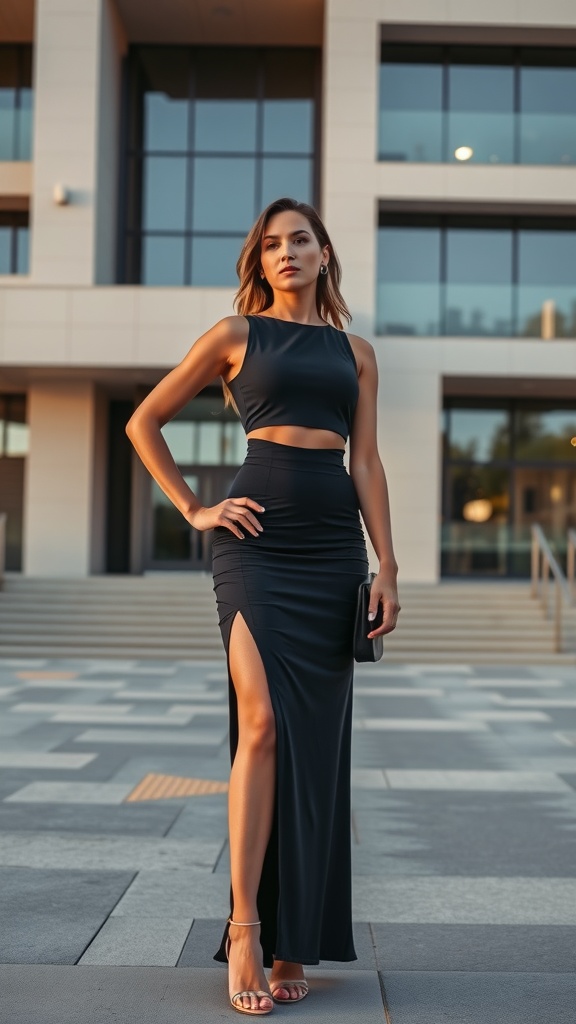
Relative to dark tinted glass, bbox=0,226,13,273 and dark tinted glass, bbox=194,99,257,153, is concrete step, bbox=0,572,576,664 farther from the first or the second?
dark tinted glass, bbox=194,99,257,153

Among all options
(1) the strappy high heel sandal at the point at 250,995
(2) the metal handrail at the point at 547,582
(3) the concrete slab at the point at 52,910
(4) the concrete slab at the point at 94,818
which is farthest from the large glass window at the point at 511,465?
(1) the strappy high heel sandal at the point at 250,995

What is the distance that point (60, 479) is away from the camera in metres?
19.9

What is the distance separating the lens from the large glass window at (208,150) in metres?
21.4

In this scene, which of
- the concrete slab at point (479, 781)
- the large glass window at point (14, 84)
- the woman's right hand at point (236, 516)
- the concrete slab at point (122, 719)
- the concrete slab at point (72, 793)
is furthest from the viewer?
the large glass window at point (14, 84)

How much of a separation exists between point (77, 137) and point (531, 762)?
51.8 ft

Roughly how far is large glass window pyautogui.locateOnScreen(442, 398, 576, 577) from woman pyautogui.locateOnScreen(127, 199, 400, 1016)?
18802 millimetres

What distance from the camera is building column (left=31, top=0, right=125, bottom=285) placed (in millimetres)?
19172

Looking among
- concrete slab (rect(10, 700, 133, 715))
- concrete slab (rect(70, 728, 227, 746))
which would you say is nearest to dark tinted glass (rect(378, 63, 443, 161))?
concrete slab (rect(10, 700, 133, 715))

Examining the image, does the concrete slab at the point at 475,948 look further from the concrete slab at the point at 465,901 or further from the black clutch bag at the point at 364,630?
the black clutch bag at the point at 364,630

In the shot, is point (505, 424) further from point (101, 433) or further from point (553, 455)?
point (101, 433)

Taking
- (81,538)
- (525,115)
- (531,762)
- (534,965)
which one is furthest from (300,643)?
(525,115)

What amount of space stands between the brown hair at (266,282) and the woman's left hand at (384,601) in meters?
0.65

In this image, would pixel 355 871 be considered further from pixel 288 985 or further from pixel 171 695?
pixel 171 695

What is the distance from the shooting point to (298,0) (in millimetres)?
20000
